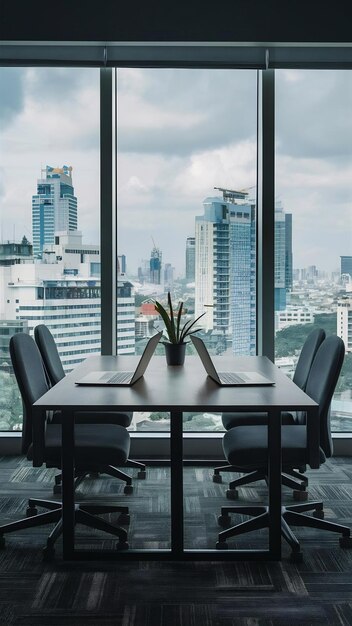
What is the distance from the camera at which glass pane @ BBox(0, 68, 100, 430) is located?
4.23m

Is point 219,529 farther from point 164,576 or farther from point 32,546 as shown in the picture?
point 32,546

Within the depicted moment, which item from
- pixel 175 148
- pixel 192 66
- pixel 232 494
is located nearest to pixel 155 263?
pixel 175 148

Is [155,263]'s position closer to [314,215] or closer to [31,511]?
[314,215]

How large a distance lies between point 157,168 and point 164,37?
0.76 m

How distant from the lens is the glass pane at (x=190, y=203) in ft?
13.9

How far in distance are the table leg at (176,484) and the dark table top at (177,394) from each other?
5.1 inches

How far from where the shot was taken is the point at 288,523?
282 centimetres

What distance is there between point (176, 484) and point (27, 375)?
77 cm

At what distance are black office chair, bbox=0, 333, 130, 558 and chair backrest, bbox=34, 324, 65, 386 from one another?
1.15ft

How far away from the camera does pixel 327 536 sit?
9.40ft

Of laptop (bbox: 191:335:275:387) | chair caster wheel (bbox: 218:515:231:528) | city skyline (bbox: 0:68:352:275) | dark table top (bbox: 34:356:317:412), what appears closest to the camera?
dark table top (bbox: 34:356:317:412)

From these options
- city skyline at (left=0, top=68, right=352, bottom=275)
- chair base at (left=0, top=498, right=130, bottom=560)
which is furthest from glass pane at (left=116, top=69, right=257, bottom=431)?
chair base at (left=0, top=498, right=130, bottom=560)

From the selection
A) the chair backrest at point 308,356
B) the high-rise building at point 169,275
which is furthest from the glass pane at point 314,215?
the chair backrest at point 308,356

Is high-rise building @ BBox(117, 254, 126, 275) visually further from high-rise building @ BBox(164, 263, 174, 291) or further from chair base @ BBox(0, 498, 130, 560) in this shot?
chair base @ BBox(0, 498, 130, 560)
